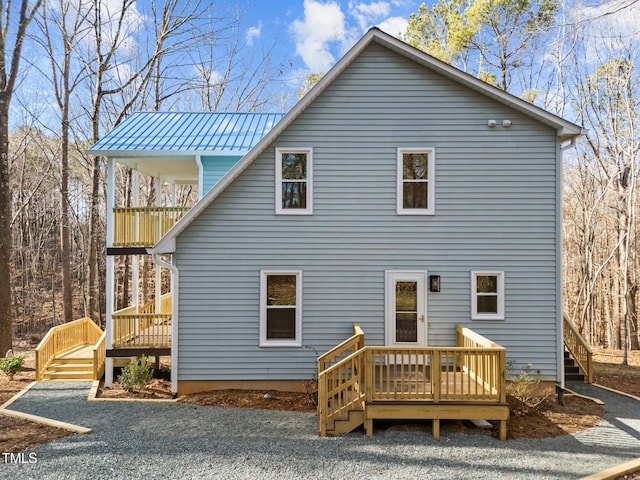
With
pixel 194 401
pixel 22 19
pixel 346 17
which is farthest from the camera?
pixel 346 17

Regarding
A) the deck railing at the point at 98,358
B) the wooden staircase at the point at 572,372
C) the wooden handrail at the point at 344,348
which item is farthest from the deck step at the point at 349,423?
the wooden staircase at the point at 572,372

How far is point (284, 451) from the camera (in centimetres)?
602

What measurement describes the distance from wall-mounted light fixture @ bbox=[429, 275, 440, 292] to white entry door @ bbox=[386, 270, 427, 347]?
13cm

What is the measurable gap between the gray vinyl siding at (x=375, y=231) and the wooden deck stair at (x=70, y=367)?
3.66m

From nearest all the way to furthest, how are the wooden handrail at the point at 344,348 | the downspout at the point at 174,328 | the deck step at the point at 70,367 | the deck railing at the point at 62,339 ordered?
the wooden handrail at the point at 344,348
the downspout at the point at 174,328
the deck railing at the point at 62,339
the deck step at the point at 70,367

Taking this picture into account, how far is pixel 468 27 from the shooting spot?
18.1 meters

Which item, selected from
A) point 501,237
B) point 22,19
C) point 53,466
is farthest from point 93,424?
point 22,19

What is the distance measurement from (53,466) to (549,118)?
1076cm

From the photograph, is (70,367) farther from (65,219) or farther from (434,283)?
(434,283)

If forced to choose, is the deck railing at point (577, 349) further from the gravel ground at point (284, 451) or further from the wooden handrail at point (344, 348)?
the wooden handrail at point (344, 348)

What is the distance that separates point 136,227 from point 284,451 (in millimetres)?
6328

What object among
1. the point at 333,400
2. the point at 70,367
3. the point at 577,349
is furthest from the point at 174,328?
the point at 577,349

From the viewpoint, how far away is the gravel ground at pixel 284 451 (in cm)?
541

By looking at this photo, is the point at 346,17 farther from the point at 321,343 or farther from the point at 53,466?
the point at 53,466
